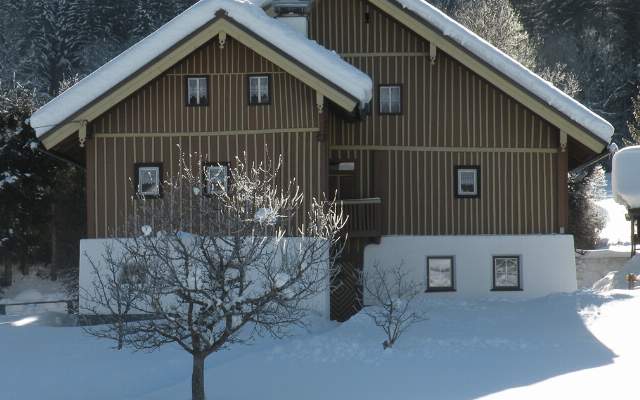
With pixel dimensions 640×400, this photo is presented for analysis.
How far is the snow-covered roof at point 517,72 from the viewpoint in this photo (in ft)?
80.3

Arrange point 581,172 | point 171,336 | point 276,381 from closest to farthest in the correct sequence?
1. point 171,336
2. point 276,381
3. point 581,172

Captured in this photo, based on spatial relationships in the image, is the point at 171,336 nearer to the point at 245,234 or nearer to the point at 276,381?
the point at 245,234

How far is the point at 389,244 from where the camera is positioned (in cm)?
2592

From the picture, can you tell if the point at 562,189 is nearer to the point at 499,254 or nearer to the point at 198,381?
the point at 499,254

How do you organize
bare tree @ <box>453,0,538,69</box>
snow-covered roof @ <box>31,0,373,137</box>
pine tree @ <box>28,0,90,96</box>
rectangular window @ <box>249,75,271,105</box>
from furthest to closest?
1. pine tree @ <box>28,0,90,96</box>
2. bare tree @ <box>453,0,538,69</box>
3. rectangular window @ <box>249,75,271,105</box>
4. snow-covered roof @ <box>31,0,373,137</box>

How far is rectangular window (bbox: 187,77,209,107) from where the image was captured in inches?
941

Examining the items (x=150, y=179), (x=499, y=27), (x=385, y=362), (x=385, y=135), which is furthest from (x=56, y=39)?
(x=385, y=362)

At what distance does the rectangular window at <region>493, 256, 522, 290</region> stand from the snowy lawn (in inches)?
72.9

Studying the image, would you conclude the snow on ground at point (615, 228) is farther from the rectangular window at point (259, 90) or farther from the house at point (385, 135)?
the rectangular window at point (259, 90)

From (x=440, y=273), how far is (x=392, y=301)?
13.2 feet

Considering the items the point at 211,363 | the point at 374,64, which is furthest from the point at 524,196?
the point at 211,363

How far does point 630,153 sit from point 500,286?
1334cm

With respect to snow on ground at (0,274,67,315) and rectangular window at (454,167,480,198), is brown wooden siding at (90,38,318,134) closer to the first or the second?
rectangular window at (454,167,480,198)

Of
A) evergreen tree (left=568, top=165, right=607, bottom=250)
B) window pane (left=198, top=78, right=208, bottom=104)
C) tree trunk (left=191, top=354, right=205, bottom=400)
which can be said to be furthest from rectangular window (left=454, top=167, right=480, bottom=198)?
evergreen tree (left=568, top=165, right=607, bottom=250)
